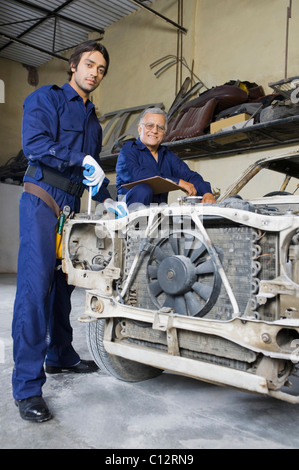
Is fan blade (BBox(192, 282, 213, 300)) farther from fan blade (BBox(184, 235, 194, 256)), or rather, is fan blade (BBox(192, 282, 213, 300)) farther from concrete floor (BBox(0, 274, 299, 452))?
concrete floor (BBox(0, 274, 299, 452))

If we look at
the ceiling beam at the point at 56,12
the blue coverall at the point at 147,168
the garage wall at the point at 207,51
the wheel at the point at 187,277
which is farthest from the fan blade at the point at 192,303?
the ceiling beam at the point at 56,12

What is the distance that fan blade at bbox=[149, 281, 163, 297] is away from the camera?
6.53ft

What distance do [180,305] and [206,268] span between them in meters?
0.23

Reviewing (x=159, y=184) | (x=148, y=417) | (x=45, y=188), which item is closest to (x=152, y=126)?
(x=159, y=184)

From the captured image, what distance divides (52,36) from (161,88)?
3720mm

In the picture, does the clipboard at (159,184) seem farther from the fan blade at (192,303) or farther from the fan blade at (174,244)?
the fan blade at (192,303)

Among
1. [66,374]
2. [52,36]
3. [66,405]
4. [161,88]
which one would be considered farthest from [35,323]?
[52,36]

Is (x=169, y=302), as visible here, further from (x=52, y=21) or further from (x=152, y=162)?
(x=52, y=21)

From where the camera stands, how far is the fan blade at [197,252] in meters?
1.86

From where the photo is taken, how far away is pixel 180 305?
6.22 feet

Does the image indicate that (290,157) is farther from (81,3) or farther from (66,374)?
(81,3)

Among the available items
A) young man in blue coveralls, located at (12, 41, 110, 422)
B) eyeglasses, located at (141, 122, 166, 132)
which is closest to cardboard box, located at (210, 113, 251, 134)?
eyeglasses, located at (141, 122, 166, 132)

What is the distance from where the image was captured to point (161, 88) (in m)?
7.88

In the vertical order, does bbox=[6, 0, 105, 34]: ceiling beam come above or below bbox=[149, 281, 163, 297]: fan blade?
above
